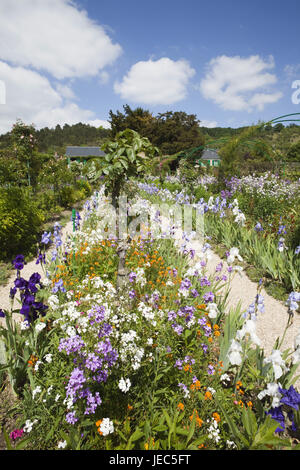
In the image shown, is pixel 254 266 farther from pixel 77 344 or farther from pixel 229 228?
pixel 77 344

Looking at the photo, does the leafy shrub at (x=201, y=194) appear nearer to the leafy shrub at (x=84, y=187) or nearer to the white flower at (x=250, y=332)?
the leafy shrub at (x=84, y=187)

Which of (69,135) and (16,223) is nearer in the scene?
(16,223)

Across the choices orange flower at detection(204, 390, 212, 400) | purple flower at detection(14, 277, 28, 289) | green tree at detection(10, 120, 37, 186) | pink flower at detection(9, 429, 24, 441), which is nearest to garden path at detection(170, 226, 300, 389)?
orange flower at detection(204, 390, 212, 400)

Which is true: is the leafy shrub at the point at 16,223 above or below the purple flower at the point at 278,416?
above

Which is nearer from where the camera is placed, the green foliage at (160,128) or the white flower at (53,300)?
the white flower at (53,300)

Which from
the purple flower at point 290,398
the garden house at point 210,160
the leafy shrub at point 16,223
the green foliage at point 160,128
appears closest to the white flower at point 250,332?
the purple flower at point 290,398

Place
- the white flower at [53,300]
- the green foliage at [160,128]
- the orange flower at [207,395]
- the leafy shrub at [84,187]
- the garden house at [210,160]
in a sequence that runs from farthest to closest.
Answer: the green foliage at [160,128], the leafy shrub at [84,187], the garden house at [210,160], the white flower at [53,300], the orange flower at [207,395]

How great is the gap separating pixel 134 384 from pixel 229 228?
4.48m

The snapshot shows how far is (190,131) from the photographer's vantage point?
2708 centimetres

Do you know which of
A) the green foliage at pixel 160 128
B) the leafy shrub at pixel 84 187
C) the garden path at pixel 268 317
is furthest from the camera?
the green foliage at pixel 160 128

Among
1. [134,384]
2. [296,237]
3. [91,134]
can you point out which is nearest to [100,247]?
[134,384]

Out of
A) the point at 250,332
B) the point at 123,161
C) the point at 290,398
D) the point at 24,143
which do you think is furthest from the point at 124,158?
the point at 24,143

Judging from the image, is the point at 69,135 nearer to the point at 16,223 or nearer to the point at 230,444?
the point at 16,223

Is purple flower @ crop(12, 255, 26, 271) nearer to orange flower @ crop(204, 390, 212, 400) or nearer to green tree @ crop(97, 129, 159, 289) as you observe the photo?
green tree @ crop(97, 129, 159, 289)
